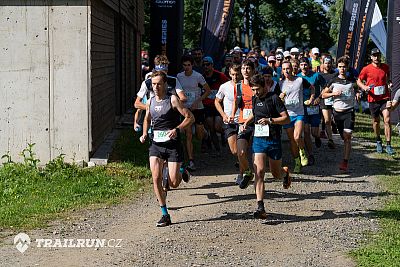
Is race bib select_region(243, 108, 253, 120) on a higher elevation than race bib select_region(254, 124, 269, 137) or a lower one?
higher

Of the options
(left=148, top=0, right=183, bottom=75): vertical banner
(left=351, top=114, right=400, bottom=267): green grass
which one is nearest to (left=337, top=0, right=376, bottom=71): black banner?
(left=148, top=0, right=183, bottom=75): vertical banner

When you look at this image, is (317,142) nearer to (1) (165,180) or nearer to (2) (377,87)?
(2) (377,87)

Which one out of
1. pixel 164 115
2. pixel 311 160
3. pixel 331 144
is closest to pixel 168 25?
pixel 331 144

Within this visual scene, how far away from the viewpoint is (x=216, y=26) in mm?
18016

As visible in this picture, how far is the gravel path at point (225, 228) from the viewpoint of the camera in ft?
26.2

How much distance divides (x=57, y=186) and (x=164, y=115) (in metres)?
2.74

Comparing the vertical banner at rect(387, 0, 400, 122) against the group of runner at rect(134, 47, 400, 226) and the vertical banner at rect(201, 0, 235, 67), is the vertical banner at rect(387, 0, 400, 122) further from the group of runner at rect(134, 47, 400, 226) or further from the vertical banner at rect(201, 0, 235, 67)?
the vertical banner at rect(201, 0, 235, 67)

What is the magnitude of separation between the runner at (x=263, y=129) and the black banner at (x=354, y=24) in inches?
492

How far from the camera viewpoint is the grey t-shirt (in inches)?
514

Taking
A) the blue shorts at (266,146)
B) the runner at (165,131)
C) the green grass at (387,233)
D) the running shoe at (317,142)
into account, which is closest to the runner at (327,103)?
the running shoe at (317,142)

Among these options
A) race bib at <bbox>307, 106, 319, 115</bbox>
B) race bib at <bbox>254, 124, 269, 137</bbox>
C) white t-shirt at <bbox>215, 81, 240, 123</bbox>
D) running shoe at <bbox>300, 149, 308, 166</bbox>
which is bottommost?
running shoe at <bbox>300, 149, 308, 166</bbox>

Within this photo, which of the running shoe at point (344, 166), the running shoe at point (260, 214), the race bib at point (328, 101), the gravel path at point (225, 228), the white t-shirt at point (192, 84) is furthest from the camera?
the race bib at point (328, 101)

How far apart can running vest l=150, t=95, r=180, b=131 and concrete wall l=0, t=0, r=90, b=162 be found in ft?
11.8

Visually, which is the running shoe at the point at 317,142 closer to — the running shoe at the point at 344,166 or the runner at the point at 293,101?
the running shoe at the point at 344,166
